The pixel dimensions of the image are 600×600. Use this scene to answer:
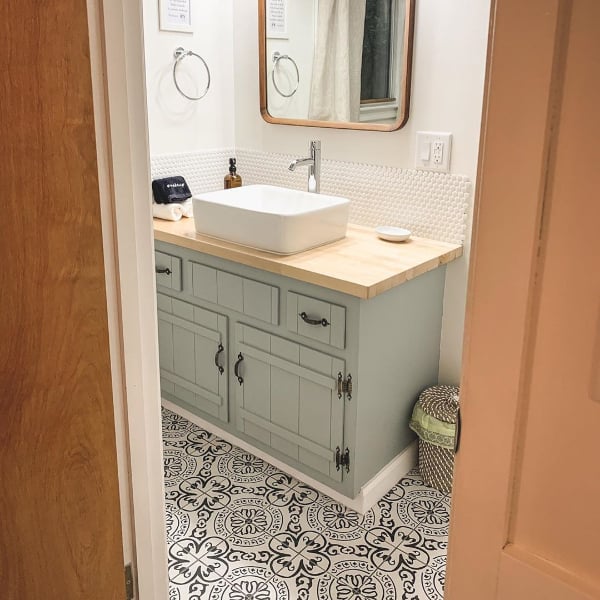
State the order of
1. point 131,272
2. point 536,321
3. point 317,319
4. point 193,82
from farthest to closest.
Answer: point 193,82 < point 317,319 < point 131,272 < point 536,321

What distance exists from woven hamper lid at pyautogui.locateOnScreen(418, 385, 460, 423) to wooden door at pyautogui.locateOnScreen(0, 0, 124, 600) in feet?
4.63

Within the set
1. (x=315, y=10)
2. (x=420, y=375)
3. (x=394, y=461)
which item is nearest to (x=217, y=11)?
(x=315, y=10)

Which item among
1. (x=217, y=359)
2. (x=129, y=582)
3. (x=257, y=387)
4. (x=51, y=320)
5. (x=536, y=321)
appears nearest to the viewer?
(x=536, y=321)

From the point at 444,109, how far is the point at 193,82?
3.66ft

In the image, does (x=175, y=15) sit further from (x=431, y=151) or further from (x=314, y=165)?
(x=431, y=151)

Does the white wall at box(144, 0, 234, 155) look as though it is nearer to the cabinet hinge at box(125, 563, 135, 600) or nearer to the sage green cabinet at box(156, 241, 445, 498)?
the sage green cabinet at box(156, 241, 445, 498)

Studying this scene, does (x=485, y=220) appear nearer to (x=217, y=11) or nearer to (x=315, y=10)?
(x=315, y=10)

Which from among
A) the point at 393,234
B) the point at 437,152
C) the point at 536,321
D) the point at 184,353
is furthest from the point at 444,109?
the point at 536,321

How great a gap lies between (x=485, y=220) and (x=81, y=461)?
0.76 m

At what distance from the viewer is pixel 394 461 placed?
8.07 feet

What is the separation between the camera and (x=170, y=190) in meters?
2.73

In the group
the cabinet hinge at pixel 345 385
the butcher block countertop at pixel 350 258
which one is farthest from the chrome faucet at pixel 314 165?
the cabinet hinge at pixel 345 385

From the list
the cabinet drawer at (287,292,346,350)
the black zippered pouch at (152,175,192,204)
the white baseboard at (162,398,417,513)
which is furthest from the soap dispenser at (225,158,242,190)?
the white baseboard at (162,398,417,513)

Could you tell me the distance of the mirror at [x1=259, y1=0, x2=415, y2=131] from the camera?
2385mm
